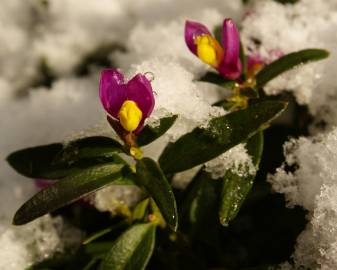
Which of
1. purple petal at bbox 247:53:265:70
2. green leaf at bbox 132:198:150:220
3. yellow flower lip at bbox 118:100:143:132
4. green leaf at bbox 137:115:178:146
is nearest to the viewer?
yellow flower lip at bbox 118:100:143:132

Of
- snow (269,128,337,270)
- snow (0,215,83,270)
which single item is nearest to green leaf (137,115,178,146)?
snow (269,128,337,270)

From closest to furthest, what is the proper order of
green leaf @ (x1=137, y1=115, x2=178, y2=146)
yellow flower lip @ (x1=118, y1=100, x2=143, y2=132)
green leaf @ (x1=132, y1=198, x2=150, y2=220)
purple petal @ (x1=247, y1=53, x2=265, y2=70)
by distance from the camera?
yellow flower lip @ (x1=118, y1=100, x2=143, y2=132) → green leaf @ (x1=137, y1=115, x2=178, y2=146) → green leaf @ (x1=132, y1=198, x2=150, y2=220) → purple petal @ (x1=247, y1=53, x2=265, y2=70)

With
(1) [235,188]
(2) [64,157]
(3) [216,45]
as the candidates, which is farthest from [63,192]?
(3) [216,45]

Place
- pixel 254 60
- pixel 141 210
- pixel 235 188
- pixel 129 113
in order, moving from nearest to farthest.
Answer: pixel 129 113 < pixel 235 188 < pixel 141 210 < pixel 254 60

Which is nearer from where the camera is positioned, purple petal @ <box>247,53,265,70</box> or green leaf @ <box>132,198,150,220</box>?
green leaf @ <box>132,198,150,220</box>

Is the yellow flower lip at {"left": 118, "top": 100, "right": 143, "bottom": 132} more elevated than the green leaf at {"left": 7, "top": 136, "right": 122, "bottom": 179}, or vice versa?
the yellow flower lip at {"left": 118, "top": 100, "right": 143, "bottom": 132}

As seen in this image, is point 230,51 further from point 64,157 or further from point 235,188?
point 64,157

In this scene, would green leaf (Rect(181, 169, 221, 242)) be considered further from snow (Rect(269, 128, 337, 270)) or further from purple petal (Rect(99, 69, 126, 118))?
purple petal (Rect(99, 69, 126, 118))

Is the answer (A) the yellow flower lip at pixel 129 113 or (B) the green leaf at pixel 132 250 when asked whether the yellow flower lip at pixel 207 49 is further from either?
(B) the green leaf at pixel 132 250
